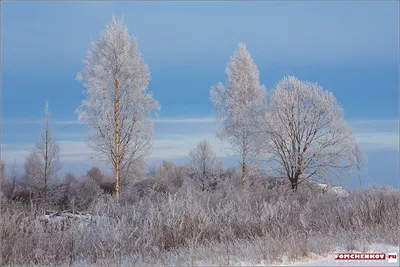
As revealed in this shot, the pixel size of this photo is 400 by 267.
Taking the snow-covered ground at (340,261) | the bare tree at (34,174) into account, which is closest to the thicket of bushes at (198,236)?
the snow-covered ground at (340,261)

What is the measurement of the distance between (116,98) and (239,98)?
774cm

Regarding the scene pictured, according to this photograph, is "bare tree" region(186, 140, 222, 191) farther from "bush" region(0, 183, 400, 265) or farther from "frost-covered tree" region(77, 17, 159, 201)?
"bush" region(0, 183, 400, 265)

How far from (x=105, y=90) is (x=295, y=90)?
27.5ft

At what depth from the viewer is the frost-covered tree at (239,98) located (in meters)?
22.5

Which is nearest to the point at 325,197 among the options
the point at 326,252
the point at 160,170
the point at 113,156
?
the point at 326,252

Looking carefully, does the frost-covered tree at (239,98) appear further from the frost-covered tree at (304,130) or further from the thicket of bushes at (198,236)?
the thicket of bushes at (198,236)

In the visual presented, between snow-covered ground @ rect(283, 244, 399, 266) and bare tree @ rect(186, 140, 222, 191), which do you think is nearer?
Answer: snow-covered ground @ rect(283, 244, 399, 266)

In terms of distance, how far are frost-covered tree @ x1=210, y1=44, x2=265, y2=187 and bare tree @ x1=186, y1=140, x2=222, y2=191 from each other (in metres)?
6.07

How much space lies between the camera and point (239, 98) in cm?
2322

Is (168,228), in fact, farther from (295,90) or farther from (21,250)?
(295,90)

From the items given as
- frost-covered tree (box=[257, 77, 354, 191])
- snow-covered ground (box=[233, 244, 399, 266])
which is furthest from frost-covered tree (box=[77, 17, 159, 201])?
snow-covered ground (box=[233, 244, 399, 266])

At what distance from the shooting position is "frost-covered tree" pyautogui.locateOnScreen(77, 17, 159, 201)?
57.9ft

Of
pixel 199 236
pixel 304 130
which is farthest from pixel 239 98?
pixel 199 236

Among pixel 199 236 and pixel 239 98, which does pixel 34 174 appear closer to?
pixel 239 98
